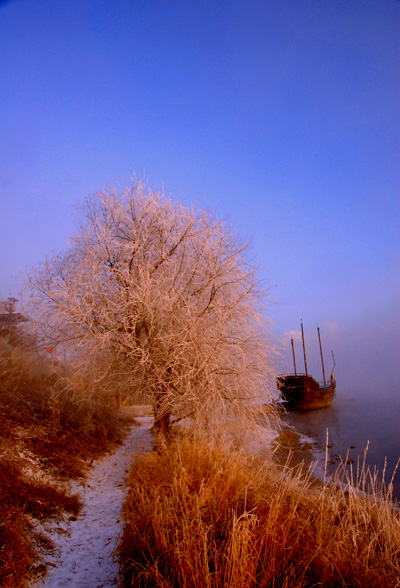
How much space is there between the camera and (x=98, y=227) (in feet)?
32.2

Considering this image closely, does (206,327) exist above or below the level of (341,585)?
above

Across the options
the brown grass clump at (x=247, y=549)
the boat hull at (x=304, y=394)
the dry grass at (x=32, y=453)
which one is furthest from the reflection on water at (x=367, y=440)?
the boat hull at (x=304, y=394)

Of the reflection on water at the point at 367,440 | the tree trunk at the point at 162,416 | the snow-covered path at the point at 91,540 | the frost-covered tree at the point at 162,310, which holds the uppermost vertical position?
the frost-covered tree at the point at 162,310

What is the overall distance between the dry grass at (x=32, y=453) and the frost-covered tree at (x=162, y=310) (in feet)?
6.20

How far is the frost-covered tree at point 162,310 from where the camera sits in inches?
323

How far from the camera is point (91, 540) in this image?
4.75 m

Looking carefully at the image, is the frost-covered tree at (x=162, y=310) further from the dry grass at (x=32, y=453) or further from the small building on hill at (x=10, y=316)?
the small building on hill at (x=10, y=316)

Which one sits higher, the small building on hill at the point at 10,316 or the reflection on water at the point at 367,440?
the small building on hill at the point at 10,316

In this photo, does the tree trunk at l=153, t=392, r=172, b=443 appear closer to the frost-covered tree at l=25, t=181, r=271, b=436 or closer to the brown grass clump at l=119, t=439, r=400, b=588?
the frost-covered tree at l=25, t=181, r=271, b=436

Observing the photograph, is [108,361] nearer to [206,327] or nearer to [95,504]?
[206,327]

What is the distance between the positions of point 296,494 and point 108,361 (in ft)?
20.6

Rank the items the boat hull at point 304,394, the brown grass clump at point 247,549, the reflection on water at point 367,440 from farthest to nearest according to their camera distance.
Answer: the boat hull at point 304,394, the reflection on water at point 367,440, the brown grass clump at point 247,549

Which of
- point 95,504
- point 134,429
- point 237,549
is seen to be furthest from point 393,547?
point 134,429

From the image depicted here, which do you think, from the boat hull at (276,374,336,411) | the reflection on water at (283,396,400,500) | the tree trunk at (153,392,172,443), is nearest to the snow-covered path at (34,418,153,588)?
the tree trunk at (153,392,172,443)
